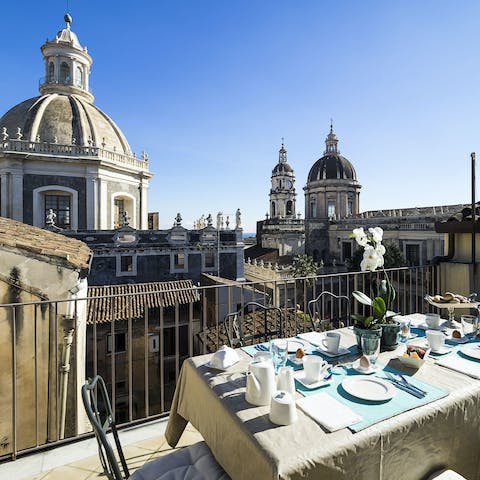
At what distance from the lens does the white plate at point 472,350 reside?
2264 millimetres

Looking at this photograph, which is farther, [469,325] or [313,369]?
[469,325]

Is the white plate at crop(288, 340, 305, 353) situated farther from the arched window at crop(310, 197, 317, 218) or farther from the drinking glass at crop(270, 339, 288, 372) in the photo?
the arched window at crop(310, 197, 317, 218)

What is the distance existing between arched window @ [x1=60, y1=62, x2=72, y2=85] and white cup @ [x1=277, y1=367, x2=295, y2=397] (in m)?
26.1

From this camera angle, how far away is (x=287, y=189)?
1447 inches

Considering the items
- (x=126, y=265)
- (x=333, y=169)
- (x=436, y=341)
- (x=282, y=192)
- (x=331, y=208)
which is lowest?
(x=126, y=265)

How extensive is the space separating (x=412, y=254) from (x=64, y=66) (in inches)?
1240

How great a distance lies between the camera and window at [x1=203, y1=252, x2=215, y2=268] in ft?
67.3

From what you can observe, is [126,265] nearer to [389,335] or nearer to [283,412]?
[389,335]

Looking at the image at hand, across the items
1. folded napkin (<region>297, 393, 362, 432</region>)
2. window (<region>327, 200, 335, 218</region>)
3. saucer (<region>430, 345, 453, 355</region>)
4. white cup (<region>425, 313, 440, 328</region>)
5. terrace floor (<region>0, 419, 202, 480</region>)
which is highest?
window (<region>327, 200, 335, 218</region>)

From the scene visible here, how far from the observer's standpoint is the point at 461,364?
2135mm

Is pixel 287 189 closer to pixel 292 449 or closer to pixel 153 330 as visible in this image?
pixel 153 330

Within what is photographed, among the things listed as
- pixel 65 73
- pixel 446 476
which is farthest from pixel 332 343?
pixel 65 73

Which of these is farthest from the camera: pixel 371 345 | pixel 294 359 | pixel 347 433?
pixel 294 359

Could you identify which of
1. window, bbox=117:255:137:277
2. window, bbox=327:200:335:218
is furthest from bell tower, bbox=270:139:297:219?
window, bbox=117:255:137:277
